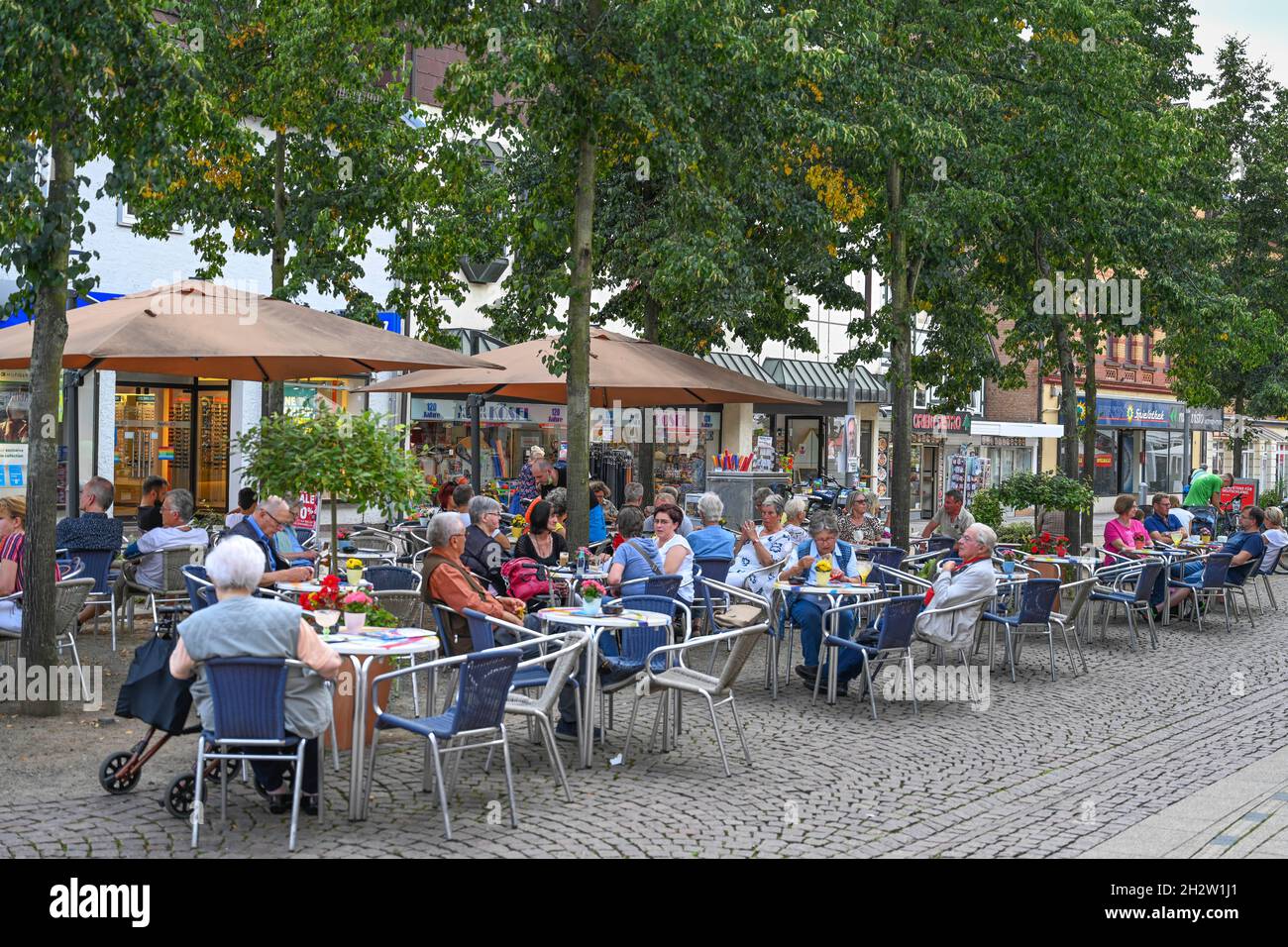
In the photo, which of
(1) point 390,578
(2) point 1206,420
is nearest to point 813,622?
(1) point 390,578

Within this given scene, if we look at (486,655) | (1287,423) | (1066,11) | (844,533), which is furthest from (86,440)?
(1287,423)

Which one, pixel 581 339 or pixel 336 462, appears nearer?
pixel 336 462

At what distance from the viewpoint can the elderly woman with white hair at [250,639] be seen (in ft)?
19.8

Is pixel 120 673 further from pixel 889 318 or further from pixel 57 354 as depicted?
pixel 889 318

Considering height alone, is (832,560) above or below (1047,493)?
below

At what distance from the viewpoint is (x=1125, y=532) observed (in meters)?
16.6

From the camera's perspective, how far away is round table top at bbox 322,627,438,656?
269 inches

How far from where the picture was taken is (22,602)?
29.5 feet

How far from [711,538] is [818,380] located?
27.5 metres

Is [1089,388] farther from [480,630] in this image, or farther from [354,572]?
[354,572]

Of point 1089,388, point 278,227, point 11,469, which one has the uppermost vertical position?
point 278,227

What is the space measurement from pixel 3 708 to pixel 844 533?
12.4 meters

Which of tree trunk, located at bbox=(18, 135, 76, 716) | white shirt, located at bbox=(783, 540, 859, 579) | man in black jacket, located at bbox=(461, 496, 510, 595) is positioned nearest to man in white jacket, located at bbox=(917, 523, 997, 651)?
white shirt, located at bbox=(783, 540, 859, 579)

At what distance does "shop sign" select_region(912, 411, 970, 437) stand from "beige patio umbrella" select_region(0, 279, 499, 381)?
32.0 m
